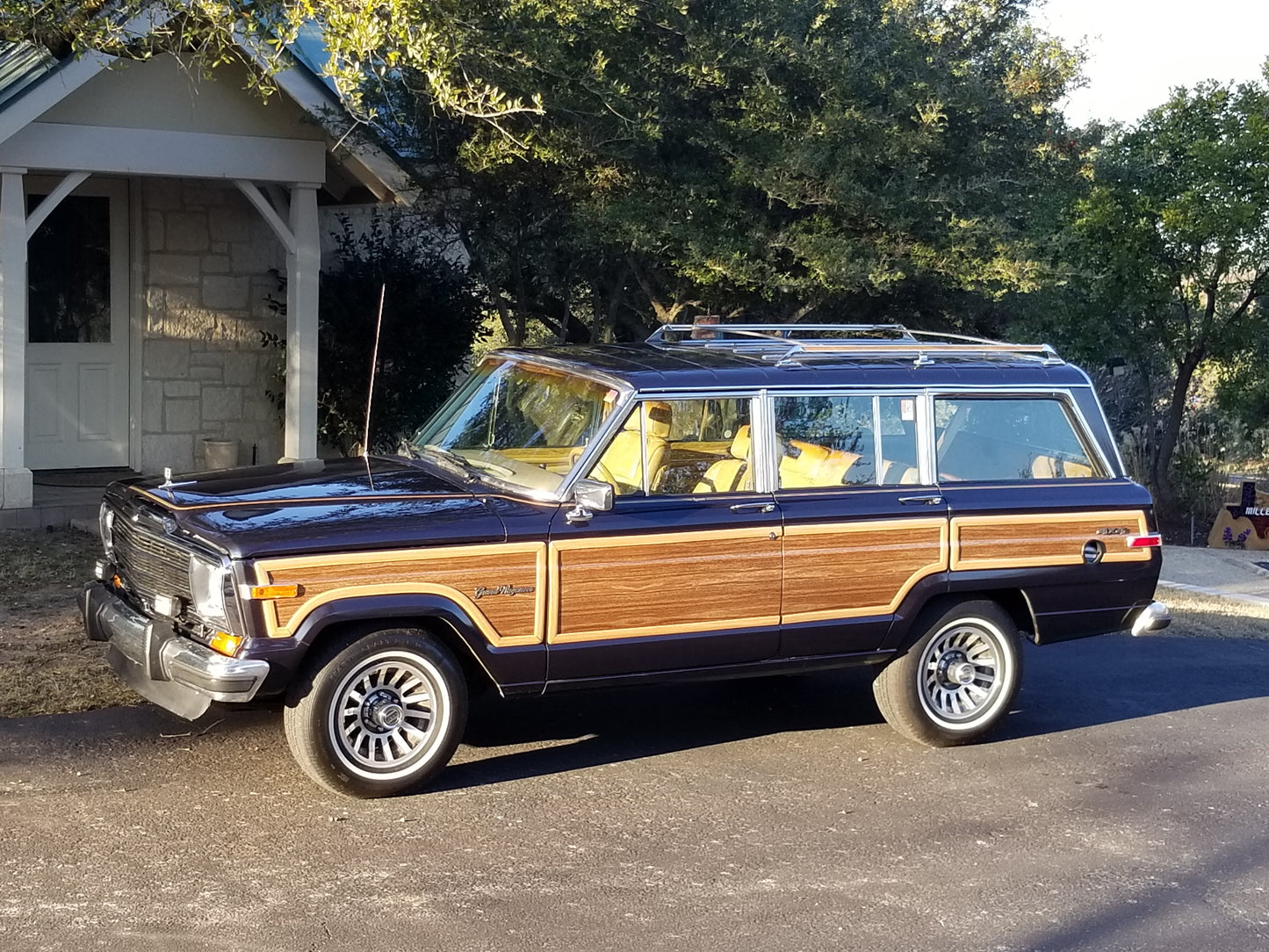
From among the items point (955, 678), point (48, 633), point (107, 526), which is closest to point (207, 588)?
point (107, 526)

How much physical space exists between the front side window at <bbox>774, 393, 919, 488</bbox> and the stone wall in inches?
325

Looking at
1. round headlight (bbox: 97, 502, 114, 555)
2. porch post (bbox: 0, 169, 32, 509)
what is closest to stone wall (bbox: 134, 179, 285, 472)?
porch post (bbox: 0, 169, 32, 509)

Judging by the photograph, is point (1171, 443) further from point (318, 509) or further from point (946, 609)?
point (318, 509)

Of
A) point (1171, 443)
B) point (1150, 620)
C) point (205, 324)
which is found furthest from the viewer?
point (1171, 443)

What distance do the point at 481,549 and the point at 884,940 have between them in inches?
87.6

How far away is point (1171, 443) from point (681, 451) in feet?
41.8

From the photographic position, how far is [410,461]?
7062mm

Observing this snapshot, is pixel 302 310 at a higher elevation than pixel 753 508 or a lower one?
higher

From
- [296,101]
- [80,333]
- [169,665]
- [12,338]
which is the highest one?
[296,101]

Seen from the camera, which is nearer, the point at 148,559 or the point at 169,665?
the point at 169,665

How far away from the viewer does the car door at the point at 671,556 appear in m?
6.14

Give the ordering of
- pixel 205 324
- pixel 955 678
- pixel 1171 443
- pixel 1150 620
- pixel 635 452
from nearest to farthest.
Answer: pixel 635 452
pixel 955 678
pixel 1150 620
pixel 205 324
pixel 1171 443

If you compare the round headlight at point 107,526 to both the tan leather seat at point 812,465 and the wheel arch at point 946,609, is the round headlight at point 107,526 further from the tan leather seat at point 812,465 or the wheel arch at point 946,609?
the wheel arch at point 946,609

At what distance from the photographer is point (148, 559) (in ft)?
20.0
